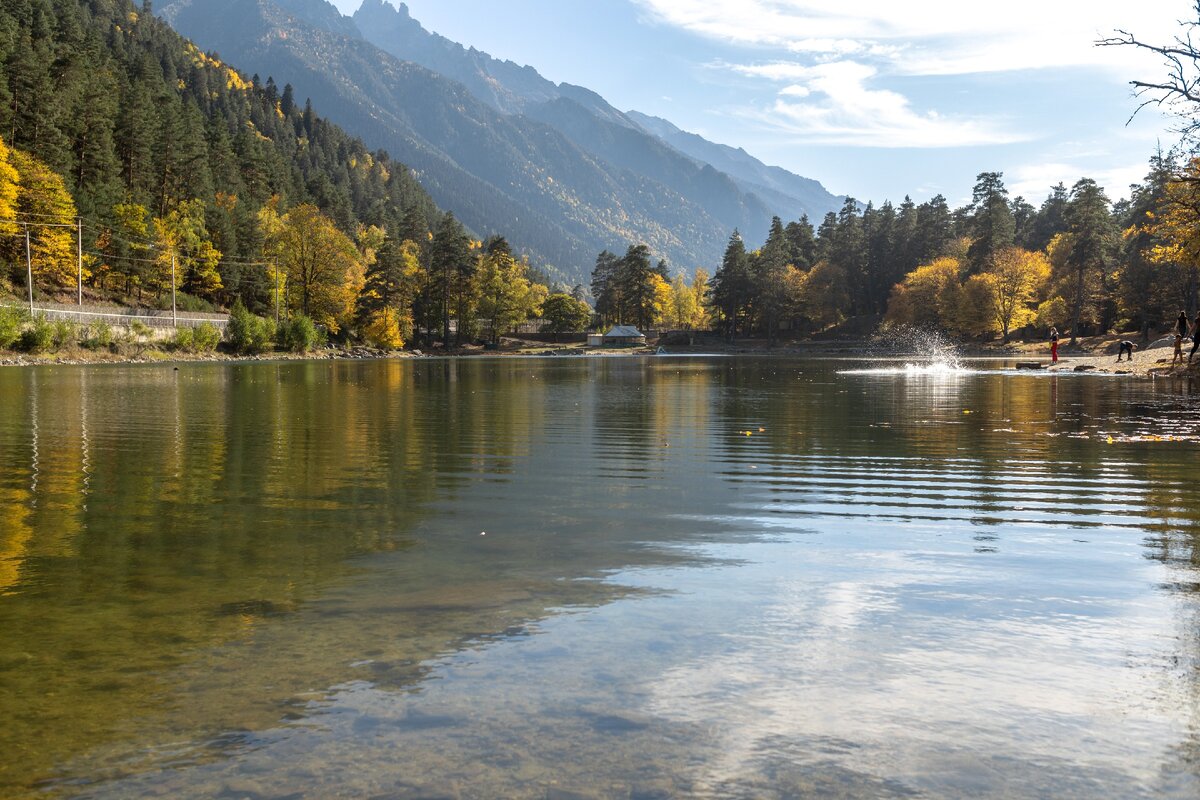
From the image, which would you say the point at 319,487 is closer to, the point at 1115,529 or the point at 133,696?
the point at 133,696

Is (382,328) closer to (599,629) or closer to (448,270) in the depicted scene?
(448,270)

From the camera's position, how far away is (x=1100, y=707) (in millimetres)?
5434

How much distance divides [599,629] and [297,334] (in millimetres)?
105196

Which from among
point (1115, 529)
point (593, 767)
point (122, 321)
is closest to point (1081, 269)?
point (122, 321)

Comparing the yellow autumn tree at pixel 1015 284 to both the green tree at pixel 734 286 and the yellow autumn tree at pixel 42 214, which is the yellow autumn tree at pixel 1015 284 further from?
the yellow autumn tree at pixel 42 214

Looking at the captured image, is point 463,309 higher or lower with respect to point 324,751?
higher

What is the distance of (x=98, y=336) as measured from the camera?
80.6 meters

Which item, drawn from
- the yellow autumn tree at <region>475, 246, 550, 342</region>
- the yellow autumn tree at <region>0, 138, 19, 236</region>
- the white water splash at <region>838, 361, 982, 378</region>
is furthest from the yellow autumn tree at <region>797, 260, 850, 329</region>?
the yellow autumn tree at <region>0, 138, 19, 236</region>

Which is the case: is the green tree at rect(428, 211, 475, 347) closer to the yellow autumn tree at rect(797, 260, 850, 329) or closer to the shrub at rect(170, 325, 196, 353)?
the shrub at rect(170, 325, 196, 353)

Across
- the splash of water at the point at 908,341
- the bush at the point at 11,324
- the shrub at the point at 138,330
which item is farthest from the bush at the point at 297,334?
the splash of water at the point at 908,341

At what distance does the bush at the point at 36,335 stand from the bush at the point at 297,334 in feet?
111

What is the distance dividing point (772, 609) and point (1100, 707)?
2.63m

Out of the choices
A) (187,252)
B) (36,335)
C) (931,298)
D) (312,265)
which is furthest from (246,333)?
(931,298)

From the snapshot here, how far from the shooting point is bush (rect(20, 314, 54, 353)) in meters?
71.1
